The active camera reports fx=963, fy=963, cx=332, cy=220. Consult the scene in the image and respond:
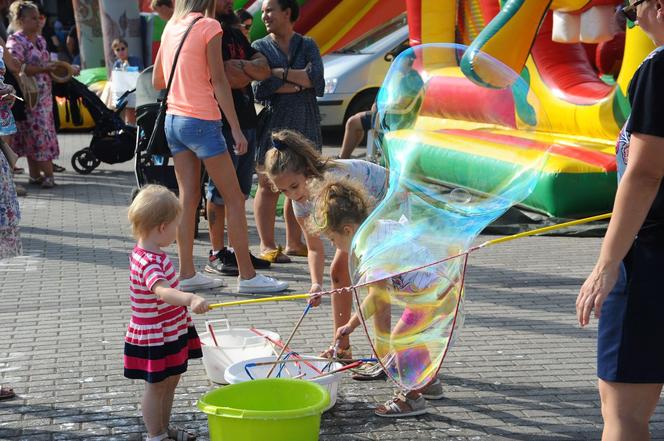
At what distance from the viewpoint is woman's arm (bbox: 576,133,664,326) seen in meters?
2.60

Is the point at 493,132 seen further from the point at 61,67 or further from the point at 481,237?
the point at 61,67

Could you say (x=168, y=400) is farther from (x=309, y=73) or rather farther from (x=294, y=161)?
(x=309, y=73)

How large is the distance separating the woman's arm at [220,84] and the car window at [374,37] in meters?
8.68

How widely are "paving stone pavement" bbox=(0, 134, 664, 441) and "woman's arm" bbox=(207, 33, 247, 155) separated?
1079 mm

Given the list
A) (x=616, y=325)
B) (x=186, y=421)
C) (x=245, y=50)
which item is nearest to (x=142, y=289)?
(x=186, y=421)

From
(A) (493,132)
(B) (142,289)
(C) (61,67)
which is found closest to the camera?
(B) (142,289)

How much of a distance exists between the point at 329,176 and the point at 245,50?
2.69m

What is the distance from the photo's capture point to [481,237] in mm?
8164

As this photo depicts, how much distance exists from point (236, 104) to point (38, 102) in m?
4.93

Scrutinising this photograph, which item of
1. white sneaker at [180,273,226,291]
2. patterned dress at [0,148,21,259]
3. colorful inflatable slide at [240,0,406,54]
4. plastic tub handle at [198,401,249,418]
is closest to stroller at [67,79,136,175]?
colorful inflatable slide at [240,0,406,54]

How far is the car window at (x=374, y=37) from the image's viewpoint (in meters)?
14.5

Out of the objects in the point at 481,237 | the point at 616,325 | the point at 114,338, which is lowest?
the point at 481,237

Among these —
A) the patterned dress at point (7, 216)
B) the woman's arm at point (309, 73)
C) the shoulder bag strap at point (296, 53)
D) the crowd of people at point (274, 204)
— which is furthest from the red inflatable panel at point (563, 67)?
the patterned dress at point (7, 216)

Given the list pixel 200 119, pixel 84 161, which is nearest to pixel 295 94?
pixel 200 119
